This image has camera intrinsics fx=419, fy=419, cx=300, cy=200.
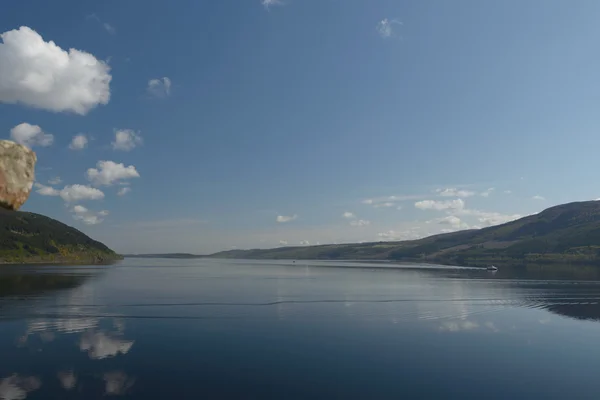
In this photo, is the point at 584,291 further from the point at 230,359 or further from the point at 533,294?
the point at 230,359

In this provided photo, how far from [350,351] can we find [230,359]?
12.3 metres

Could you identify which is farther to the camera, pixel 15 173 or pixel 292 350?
pixel 292 350

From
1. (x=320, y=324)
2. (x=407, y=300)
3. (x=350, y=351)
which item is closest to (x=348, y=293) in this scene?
(x=407, y=300)

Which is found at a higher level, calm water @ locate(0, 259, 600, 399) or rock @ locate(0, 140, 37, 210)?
rock @ locate(0, 140, 37, 210)

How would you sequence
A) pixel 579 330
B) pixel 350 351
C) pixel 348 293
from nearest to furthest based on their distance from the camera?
pixel 350 351
pixel 579 330
pixel 348 293

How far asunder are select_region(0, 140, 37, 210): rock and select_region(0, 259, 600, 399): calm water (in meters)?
27.7

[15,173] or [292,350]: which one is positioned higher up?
[15,173]

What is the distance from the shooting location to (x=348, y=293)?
325 ft

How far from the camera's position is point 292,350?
43.6 m

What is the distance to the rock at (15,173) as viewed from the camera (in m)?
6.27

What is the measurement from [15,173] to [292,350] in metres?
40.5

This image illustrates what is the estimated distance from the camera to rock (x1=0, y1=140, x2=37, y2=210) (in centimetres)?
627

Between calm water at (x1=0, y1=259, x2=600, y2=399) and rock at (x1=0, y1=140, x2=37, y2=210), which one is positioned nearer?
rock at (x1=0, y1=140, x2=37, y2=210)

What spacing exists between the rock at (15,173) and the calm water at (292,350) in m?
27.7
